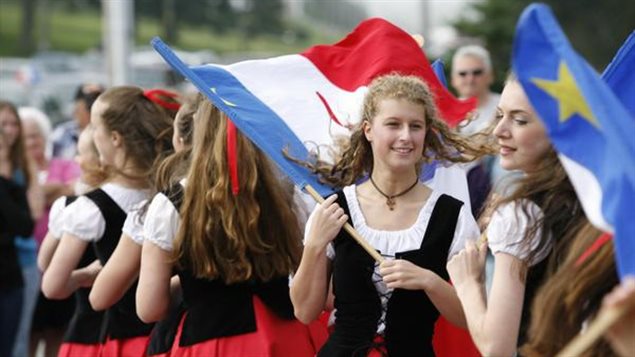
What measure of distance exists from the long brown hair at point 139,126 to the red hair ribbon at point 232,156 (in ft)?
2.51

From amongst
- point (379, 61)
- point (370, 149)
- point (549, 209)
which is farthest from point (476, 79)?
point (549, 209)

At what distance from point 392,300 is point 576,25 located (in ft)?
83.6

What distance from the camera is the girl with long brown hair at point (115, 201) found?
551 cm

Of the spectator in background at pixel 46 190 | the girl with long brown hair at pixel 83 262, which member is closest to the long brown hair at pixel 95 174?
the girl with long brown hair at pixel 83 262

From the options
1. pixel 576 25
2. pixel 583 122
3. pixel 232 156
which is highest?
pixel 583 122

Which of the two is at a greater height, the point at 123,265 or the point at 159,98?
the point at 159,98

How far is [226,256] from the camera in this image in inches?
189

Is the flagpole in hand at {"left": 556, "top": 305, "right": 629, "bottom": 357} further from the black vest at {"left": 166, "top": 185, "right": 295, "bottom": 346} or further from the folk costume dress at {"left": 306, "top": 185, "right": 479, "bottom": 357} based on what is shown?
the black vest at {"left": 166, "top": 185, "right": 295, "bottom": 346}

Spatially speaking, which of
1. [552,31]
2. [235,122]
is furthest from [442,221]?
[552,31]

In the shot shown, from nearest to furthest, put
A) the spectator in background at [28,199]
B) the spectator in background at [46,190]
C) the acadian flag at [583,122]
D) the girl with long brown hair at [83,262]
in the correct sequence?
the acadian flag at [583,122]
the girl with long brown hair at [83,262]
the spectator in background at [28,199]
the spectator in background at [46,190]

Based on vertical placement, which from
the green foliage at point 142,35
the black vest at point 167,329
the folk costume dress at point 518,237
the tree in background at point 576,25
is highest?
the folk costume dress at point 518,237

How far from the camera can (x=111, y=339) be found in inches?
219

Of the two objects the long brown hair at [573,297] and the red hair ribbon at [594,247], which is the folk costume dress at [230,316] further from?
A: the red hair ribbon at [594,247]

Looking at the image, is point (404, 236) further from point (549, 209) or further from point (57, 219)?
point (57, 219)
